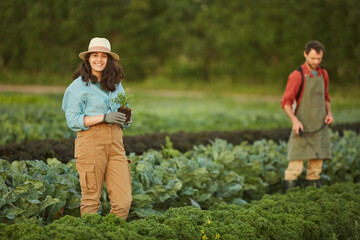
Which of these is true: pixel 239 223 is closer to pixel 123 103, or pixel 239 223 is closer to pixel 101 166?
pixel 101 166

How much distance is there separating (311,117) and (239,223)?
2.33 m

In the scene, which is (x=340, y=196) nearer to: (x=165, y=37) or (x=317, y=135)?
(x=317, y=135)

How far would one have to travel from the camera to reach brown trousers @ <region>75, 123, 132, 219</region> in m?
3.59

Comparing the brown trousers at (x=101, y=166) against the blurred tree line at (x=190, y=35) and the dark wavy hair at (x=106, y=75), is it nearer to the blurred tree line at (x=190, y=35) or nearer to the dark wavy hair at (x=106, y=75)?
the dark wavy hair at (x=106, y=75)

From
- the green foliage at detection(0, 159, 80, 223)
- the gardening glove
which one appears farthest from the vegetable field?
the gardening glove

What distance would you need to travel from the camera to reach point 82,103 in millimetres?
3629

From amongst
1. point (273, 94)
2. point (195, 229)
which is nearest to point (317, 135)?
point (195, 229)

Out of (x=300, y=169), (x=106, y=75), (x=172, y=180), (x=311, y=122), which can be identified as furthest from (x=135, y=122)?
(x=106, y=75)

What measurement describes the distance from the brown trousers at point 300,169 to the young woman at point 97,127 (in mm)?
2697

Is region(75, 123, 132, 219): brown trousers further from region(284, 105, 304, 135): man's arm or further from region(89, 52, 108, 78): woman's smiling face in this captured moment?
region(284, 105, 304, 135): man's arm

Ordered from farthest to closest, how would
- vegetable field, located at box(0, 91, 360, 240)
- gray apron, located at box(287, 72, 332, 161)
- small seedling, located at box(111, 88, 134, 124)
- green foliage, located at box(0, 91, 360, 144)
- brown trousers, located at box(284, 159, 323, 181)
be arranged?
green foliage, located at box(0, 91, 360, 144) → brown trousers, located at box(284, 159, 323, 181) → gray apron, located at box(287, 72, 332, 161) → small seedling, located at box(111, 88, 134, 124) → vegetable field, located at box(0, 91, 360, 240)

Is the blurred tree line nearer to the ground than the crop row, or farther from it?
farther from it

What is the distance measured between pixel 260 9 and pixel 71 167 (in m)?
23.5

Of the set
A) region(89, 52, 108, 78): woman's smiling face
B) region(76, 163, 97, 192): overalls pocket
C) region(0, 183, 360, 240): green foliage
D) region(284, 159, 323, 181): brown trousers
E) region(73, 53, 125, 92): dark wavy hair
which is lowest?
region(0, 183, 360, 240): green foliage
